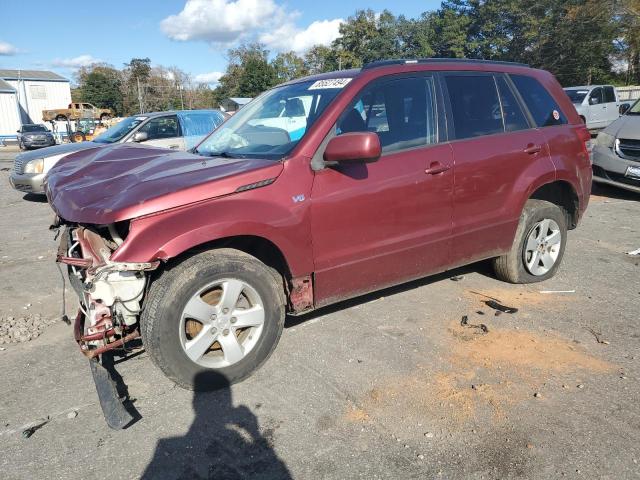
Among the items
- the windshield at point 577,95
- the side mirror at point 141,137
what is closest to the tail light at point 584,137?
the side mirror at point 141,137

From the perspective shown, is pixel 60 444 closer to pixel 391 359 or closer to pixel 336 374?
pixel 336 374

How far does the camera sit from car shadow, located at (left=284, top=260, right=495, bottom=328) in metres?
4.03

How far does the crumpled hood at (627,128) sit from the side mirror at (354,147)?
7.12 meters

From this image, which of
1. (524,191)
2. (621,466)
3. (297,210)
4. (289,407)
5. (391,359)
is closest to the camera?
(621,466)

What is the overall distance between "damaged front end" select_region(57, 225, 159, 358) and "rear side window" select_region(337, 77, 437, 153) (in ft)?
5.41

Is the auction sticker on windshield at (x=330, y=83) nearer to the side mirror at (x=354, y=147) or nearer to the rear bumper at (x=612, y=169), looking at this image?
the side mirror at (x=354, y=147)

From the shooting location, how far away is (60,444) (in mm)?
2559

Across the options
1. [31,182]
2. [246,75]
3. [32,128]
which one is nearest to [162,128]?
[31,182]

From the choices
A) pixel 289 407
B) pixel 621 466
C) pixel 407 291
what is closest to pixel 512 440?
pixel 621 466

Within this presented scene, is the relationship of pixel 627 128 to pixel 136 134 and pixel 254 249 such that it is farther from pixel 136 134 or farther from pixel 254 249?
pixel 136 134

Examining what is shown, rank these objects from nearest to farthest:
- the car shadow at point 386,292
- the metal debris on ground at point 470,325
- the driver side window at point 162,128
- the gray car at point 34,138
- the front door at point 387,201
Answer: the front door at point 387,201, the metal debris on ground at point 470,325, the car shadow at point 386,292, the driver side window at point 162,128, the gray car at point 34,138

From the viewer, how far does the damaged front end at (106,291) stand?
2.70 metres

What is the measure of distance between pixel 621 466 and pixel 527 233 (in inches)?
94.6

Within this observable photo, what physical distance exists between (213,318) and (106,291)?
2.03 feet
